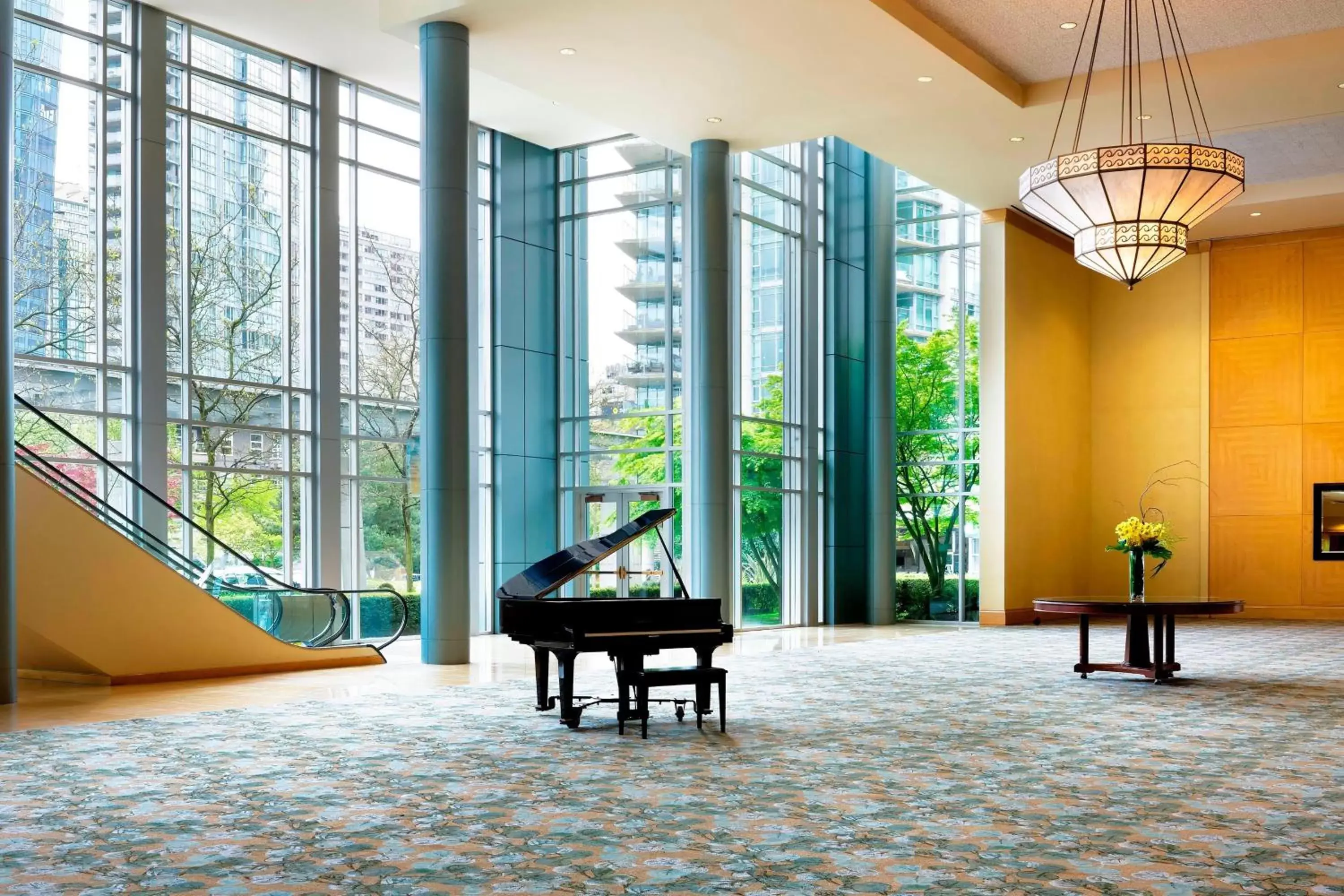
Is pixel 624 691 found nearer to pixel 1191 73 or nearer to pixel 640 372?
pixel 1191 73

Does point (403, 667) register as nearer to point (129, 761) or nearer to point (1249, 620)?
point (129, 761)

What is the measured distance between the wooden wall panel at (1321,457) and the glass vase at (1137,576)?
10077 millimetres

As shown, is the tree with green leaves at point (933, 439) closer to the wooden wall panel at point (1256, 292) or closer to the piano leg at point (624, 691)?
the wooden wall panel at point (1256, 292)

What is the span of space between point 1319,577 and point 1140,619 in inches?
417

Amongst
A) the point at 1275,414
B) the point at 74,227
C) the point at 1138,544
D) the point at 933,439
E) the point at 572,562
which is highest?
the point at 74,227

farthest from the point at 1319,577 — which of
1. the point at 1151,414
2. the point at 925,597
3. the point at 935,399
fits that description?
the point at 935,399

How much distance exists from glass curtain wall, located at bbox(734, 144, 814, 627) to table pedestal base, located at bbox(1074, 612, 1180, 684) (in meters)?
Answer: 7.51

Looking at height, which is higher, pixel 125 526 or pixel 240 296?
pixel 240 296

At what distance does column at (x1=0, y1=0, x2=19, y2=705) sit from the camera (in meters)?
9.27

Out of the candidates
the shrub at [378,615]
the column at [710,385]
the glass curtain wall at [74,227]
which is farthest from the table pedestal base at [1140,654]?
the glass curtain wall at [74,227]

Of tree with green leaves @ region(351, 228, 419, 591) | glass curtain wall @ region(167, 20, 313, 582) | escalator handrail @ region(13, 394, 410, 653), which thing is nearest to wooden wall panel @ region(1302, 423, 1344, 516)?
tree with green leaves @ region(351, 228, 419, 591)

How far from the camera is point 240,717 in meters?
8.64

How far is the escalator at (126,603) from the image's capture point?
407 inches

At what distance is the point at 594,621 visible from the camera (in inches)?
334
